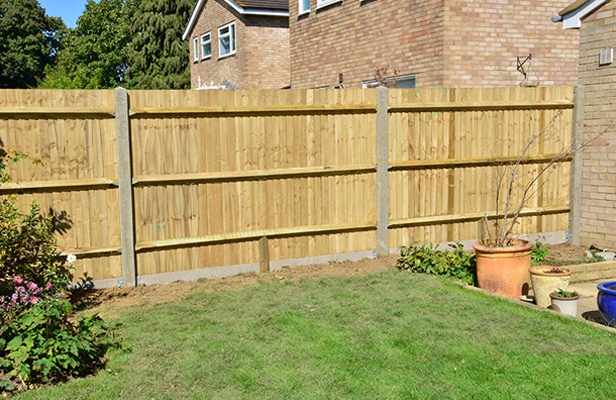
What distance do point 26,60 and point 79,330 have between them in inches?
2186

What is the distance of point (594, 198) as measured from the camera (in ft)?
32.5

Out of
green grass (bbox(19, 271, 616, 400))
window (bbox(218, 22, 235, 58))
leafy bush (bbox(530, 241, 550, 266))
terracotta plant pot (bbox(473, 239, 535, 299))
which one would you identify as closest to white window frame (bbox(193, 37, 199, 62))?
window (bbox(218, 22, 235, 58))

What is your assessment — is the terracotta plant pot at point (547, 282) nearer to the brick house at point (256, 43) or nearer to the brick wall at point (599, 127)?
the brick wall at point (599, 127)

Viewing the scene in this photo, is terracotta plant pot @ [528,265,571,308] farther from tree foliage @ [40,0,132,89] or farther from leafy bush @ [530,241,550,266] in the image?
tree foliage @ [40,0,132,89]

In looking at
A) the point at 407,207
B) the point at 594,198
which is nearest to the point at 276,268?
the point at 407,207

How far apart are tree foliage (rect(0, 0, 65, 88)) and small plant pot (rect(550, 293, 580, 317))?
5270 cm

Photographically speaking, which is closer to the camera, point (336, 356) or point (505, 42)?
point (336, 356)

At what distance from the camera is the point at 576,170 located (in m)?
10.1

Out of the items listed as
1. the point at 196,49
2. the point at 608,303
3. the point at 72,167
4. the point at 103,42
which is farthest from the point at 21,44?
the point at 608,303

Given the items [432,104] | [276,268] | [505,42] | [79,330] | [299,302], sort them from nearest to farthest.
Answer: [79,330] → [299,302] → [276,268] → [432,104] → [505,42]

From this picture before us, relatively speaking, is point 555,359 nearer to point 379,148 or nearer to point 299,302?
point 299,302

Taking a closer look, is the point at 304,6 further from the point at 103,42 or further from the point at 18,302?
the point at 103,42

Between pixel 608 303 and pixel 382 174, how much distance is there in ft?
12.4

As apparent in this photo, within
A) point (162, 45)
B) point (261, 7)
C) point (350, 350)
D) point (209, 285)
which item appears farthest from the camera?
point (162, 45)
